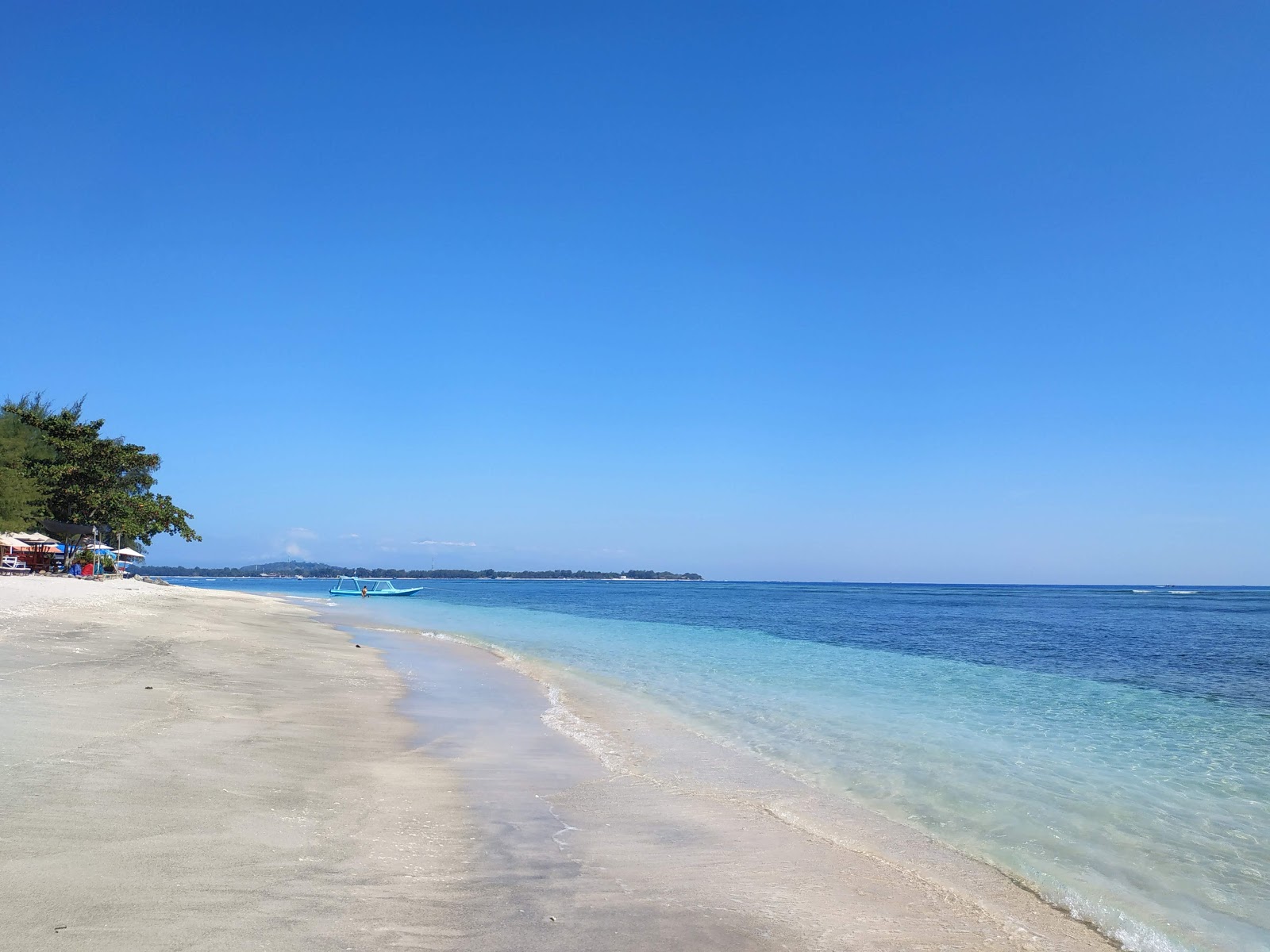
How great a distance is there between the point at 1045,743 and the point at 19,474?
5591cm

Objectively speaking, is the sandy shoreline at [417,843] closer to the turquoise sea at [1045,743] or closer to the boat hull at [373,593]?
the turquoise sea at [1045,743]

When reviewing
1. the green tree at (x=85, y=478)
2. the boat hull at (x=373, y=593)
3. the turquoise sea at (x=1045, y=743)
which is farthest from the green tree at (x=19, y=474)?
the turquoise sea at (x=1045, y=743)

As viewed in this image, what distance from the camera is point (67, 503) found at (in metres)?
53.2

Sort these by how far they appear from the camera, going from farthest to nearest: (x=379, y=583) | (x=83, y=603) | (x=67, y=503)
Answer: (x=379, y=583)
(x=67, y=503)
(x=83, y=603)

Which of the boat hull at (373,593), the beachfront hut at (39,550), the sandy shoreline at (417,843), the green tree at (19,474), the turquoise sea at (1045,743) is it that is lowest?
the boat hull at (373,593)

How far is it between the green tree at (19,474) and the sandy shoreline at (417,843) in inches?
1681

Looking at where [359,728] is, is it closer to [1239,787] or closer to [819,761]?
Result: [819,761]

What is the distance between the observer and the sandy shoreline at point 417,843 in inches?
163

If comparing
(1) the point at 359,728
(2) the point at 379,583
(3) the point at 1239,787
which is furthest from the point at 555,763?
(2) the point at 379,583

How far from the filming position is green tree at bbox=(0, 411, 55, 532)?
4431cm

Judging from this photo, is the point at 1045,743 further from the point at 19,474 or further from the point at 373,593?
the point at 373,593

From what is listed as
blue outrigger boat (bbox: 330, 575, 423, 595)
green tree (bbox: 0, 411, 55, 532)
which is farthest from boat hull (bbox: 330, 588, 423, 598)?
green tree (bbox: 0, 411, 55, 532)

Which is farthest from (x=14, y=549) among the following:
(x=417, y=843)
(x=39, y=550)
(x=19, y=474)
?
(x=417, y=843)

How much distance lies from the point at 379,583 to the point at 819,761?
80.4 m
